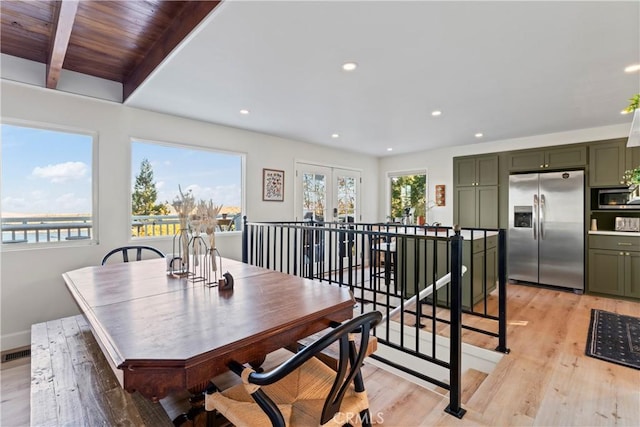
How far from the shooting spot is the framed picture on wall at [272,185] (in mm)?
4738

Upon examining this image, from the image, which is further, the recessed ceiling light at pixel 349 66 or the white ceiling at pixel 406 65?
the recessed ceiling light at pixel 349 66

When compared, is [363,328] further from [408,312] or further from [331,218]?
[331,218]

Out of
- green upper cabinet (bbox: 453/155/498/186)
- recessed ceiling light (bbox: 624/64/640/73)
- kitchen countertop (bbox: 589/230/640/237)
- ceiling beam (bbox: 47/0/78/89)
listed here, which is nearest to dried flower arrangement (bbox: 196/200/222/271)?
ceiling beam (bbox: 47/0/78/89)

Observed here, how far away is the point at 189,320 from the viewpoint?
125 cm

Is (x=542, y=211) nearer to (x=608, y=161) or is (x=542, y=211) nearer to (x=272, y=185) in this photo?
(x=608, y=161)

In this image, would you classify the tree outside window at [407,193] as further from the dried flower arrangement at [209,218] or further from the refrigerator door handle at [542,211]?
the dried flower arrangement at [209,218]

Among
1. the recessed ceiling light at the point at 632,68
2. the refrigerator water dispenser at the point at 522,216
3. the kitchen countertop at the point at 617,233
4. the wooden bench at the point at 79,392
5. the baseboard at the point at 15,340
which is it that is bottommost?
the baseboard at the point at 15,340

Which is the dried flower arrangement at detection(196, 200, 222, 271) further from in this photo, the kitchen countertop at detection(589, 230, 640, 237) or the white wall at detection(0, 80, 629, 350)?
the kitchen countertop at detection(589, 230, 640, 237)

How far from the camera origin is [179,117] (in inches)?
150

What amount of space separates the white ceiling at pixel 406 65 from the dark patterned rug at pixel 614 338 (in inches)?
91.4

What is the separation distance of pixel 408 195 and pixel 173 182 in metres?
4.60

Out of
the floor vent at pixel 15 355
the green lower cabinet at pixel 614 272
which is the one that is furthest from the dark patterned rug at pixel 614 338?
Answer: the floor vent at pixel 15 355

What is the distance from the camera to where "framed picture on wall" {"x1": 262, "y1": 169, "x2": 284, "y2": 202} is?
A: 4738mm

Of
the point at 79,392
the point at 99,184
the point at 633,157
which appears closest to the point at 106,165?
the point at 99,184
